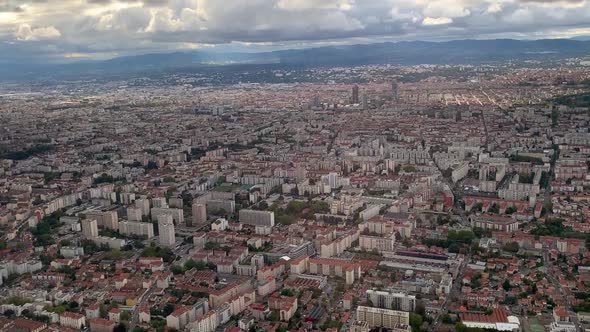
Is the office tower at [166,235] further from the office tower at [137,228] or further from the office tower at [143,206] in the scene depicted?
the office tower at [143,206]

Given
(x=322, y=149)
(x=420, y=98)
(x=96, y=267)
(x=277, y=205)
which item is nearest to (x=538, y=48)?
(x=420, y=98)

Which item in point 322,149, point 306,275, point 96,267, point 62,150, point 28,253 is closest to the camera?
point 306,275

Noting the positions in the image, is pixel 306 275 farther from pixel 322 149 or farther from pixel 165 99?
pixel 165 99

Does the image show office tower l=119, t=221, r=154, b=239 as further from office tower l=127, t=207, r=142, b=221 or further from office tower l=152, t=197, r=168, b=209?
office tower l=152, t=197, r=168, b=209

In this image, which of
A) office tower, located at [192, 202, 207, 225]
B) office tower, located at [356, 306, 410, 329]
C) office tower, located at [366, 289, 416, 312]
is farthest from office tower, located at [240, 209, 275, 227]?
office tower, located at [356, 306, 410, 329]

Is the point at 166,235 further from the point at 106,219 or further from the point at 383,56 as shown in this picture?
the point at 383,56
